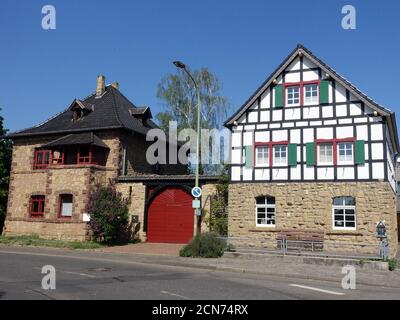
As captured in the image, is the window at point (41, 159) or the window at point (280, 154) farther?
the window at point (41, 159)

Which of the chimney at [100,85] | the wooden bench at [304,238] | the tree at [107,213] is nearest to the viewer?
the wooden bench at [304,238]

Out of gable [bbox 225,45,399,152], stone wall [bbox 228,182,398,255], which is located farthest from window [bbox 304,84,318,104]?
stone wall [bbox 228,182,398,255]

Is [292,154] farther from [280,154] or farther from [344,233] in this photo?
[344,233]

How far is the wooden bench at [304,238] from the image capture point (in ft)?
63.5

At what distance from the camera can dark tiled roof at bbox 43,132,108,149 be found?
25.1 metres

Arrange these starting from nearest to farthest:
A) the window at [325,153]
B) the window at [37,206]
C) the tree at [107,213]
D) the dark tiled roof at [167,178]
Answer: the window at [325,153], the tree at [107,213], the dark tiled roof at [167,178], the window at [37,206]

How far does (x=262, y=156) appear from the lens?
73.0 feet

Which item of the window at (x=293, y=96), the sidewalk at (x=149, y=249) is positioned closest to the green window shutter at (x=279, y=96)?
the window at (x=293, y=96)

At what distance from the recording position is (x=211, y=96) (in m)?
37.1

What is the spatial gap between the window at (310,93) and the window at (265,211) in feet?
17.1

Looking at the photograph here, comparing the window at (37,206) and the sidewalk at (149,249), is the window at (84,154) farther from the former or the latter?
the sidewalk at (149,249)

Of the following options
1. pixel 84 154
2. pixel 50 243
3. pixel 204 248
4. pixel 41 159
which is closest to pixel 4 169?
pixel 41 159

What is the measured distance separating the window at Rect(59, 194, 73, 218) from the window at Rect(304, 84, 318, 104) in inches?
573
